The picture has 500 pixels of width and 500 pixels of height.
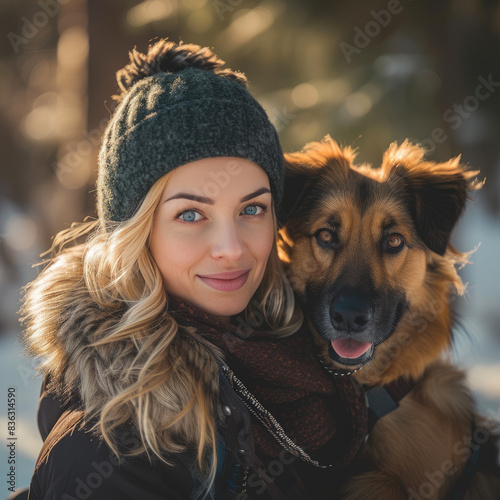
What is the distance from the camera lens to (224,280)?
1.98 meters

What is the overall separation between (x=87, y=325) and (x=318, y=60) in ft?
17.8

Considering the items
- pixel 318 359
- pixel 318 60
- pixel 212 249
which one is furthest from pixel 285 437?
pixel 318 60

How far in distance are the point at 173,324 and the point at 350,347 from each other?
1.07 metres

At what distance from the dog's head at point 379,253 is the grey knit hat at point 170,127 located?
0.72 metres

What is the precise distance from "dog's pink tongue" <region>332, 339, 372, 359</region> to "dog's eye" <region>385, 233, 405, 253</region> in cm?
55

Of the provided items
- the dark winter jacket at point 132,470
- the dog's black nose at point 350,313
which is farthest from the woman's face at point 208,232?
the dog's black nose at point 350,313

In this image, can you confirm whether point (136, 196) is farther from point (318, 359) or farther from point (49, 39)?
point (49, 39)

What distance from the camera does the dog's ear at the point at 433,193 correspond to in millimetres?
2666

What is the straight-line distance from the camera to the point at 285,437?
202 cm

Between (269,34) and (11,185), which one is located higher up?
(269,34)
